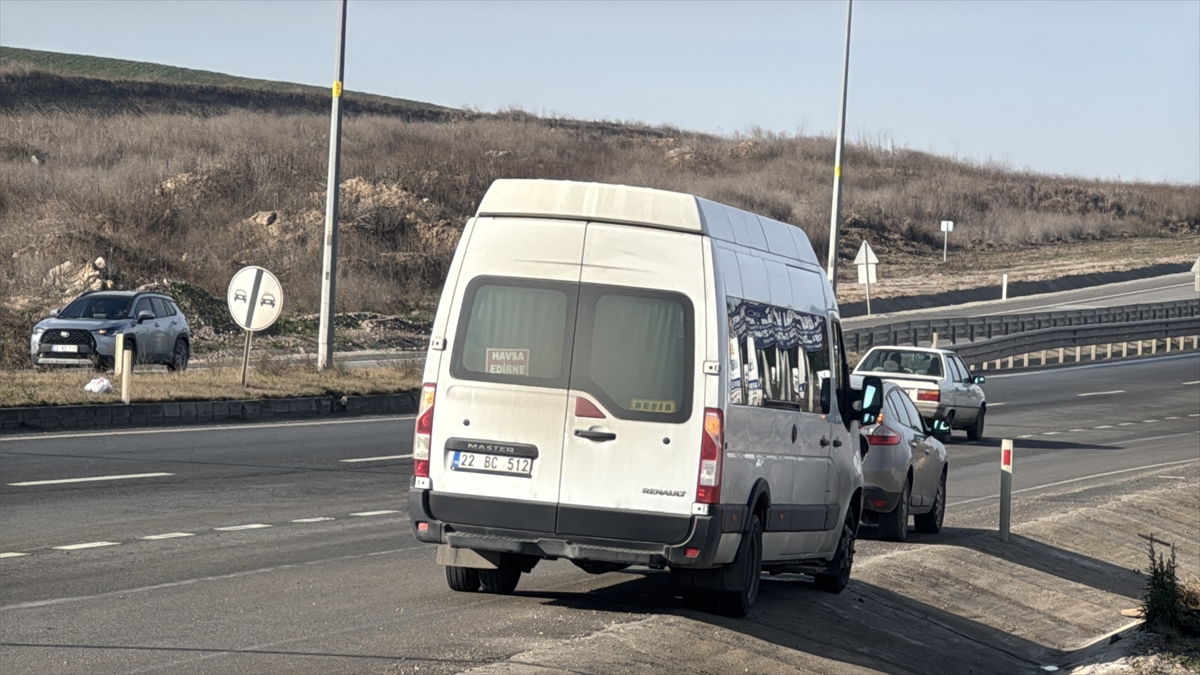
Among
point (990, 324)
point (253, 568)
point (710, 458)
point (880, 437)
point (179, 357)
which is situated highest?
point (990, 324)

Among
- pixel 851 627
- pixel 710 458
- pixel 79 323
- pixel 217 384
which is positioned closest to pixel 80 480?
pixel 851 627

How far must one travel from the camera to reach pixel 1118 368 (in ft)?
147

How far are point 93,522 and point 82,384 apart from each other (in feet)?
34.0

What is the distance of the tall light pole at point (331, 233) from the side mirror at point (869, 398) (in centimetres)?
1601

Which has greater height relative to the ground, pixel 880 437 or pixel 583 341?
pixel 583 341

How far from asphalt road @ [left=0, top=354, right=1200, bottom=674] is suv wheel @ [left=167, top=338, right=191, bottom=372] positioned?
753cm

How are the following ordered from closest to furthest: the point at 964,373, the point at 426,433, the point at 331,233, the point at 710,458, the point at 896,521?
the point at 710,458, the point at 426,433, the point at 896,521, the point at 331,233, the point at 964,373

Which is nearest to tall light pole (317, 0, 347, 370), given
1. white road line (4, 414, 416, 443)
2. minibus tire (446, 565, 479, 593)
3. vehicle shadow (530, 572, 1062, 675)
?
white road line (4, 414, 416, 443)

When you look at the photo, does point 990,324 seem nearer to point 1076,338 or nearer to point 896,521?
point 1076,338

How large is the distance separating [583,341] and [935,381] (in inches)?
725

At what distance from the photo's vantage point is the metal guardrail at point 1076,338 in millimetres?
42062

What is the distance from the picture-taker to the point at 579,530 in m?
8.61

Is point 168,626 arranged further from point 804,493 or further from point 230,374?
point 230,374

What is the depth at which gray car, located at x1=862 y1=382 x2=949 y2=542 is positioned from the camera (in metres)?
14.7
